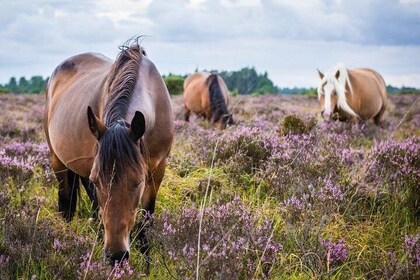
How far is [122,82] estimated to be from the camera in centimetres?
319

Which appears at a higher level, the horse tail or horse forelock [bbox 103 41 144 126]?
horse forelock [bbox 103 41 144 126]

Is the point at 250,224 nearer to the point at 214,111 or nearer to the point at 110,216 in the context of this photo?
the point at 110,216

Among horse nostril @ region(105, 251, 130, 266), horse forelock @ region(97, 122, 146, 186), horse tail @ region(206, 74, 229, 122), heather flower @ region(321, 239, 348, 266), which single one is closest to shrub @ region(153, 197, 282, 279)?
horse nostril @ region(105, 251, 130, 266)

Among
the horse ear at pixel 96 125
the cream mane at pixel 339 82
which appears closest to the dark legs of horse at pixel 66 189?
the horse ear at pixel 96 125

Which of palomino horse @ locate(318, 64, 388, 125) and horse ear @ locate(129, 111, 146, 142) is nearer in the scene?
horse ear @ locate(129, 111, 146, 142)

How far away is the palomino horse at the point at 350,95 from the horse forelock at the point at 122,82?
213 inches

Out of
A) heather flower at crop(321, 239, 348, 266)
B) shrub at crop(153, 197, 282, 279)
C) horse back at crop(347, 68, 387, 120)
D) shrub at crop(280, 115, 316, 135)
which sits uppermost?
horse back at crop(347, 68, 387, 120)

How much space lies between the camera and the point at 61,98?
4.39m

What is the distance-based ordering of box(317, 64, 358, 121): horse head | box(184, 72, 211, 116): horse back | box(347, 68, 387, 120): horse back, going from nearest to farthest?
box(317, 64, 358, 121): horse head < box(347, 68, 387, 120): horse back < box(184, 72, 211, 116): horse back

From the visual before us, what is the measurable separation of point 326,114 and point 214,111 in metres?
3.35

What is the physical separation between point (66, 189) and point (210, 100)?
23.5 feet

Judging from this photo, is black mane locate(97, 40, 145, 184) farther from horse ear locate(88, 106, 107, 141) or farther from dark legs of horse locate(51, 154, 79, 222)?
dark legs of horse locate(51, 154, 79, 222)

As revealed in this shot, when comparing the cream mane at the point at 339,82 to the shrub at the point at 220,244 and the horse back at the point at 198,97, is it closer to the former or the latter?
the horse back at the point at 198,97

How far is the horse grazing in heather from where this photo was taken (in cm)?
1077
